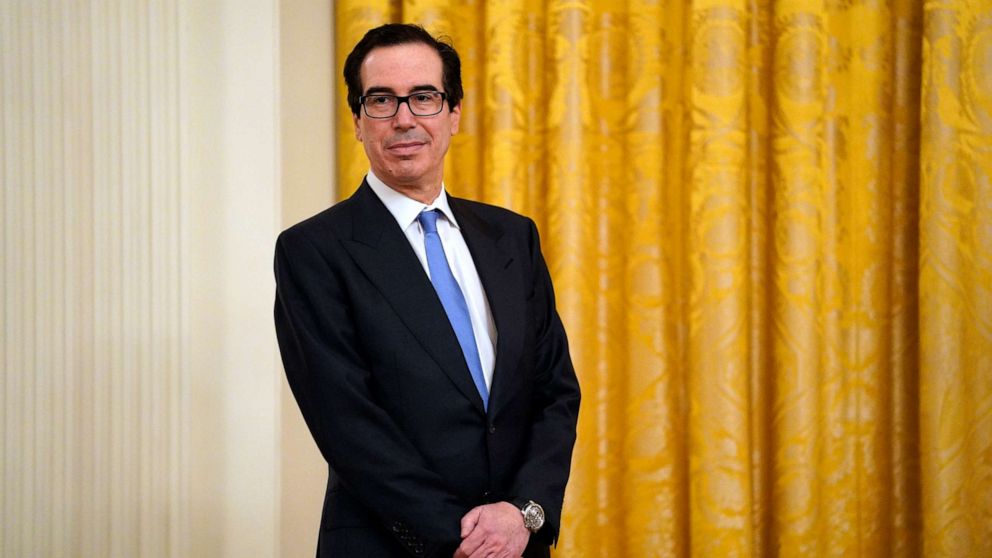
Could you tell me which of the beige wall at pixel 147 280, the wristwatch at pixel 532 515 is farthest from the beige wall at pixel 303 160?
the wristwatch at pixel 532 515

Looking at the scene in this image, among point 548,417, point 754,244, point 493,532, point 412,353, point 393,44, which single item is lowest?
point 493,532

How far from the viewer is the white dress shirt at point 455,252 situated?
1462 mm

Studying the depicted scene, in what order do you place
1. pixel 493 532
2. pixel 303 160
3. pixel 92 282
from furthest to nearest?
pixel 303 160 < pixel 92 282 < pixel 493 532

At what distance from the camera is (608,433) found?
97.1 inches

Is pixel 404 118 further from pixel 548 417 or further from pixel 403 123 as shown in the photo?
pixel 548 417

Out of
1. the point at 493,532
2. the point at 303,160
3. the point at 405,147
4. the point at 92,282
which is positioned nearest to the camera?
the point at 493,532

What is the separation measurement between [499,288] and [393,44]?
1.42 ft

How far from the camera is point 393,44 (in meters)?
1.45

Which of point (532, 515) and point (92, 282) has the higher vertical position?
point (92, 282)

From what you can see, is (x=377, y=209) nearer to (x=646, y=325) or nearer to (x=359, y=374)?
(x=359, y=374)

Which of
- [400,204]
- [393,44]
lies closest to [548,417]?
[400,204]

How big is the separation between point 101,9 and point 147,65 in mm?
157

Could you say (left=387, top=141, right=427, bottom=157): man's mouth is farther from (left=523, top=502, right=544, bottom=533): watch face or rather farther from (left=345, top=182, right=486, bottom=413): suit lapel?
(left=523, top=502, right=544, bottom=533): watch face

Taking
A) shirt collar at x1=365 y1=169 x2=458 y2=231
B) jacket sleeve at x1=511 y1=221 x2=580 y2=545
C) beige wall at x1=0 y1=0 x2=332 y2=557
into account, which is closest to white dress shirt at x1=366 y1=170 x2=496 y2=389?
shirt collar at x1=365 y1=169 x2=458 y2=231
